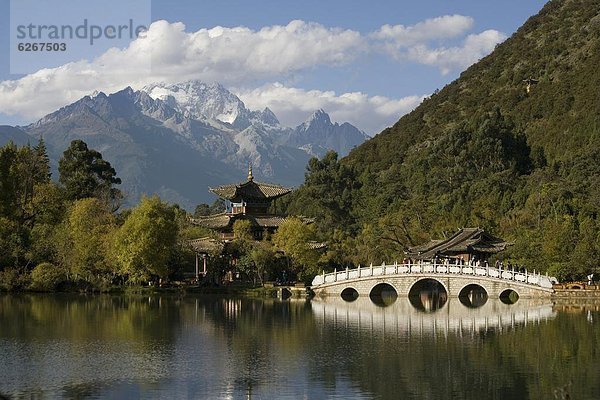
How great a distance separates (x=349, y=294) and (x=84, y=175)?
2598 centimetres

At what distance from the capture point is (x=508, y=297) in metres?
55.9

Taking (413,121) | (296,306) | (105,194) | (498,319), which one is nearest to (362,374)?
(498,319)

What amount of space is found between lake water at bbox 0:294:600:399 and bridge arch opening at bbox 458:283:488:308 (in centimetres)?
310

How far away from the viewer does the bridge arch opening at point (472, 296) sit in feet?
180

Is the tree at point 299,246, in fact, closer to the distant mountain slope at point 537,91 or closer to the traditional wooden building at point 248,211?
the traditional wooden building at point 248,211

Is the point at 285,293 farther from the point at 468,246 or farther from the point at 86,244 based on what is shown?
the point at 86,244

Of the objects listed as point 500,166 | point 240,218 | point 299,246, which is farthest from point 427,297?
point 500,166

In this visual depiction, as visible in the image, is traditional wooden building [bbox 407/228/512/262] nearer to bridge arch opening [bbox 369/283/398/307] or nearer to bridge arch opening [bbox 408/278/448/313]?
bridge arch opening [bbox 408/278/448/313]

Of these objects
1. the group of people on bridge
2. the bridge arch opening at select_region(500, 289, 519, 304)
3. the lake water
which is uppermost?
the group of people on bridge

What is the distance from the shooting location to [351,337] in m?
38.0

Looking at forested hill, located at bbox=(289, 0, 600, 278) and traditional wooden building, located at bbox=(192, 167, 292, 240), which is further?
traditional wooden building, located at bbox=(192, 167, 292, 240)

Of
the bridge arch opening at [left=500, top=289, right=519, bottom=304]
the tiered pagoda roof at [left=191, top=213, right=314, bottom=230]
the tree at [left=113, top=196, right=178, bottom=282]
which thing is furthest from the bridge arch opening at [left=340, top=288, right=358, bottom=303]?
the tree at [left=113, top=196, right=178, bottom=282]

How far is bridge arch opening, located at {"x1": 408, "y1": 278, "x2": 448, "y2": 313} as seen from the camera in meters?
53.6

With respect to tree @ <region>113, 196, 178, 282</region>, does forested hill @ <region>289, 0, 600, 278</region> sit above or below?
above
